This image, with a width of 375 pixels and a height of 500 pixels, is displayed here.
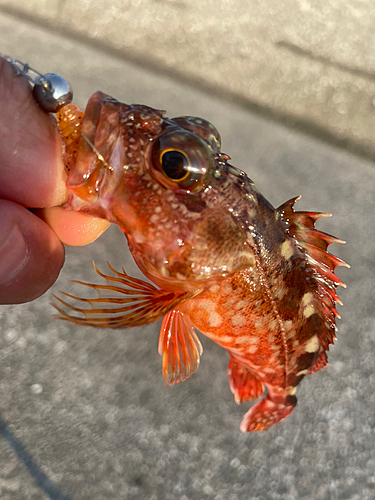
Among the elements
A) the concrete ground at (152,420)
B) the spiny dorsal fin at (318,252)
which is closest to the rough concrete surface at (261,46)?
the concrete ground at (152,420)

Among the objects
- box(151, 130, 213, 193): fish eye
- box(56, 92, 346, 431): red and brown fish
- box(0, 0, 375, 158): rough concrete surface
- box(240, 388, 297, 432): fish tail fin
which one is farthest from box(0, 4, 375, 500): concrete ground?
box(0, 0, 375, 158): rough concrete surface

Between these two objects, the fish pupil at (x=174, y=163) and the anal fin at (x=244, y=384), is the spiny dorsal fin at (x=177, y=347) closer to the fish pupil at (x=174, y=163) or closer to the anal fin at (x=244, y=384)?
the anal fin at (x=244, y=384)

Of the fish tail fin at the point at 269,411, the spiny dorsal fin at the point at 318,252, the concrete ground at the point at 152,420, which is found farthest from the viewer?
the concrete ground at the point at 152,420

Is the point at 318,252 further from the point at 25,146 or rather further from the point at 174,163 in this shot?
the point at 25,146

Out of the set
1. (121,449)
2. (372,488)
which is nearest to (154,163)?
(121,449)

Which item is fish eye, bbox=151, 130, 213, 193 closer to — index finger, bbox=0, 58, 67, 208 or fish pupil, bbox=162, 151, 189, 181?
fish pupil, bbox=162, 151, 189, 181

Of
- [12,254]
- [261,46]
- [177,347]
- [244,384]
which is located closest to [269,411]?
[244,384]
